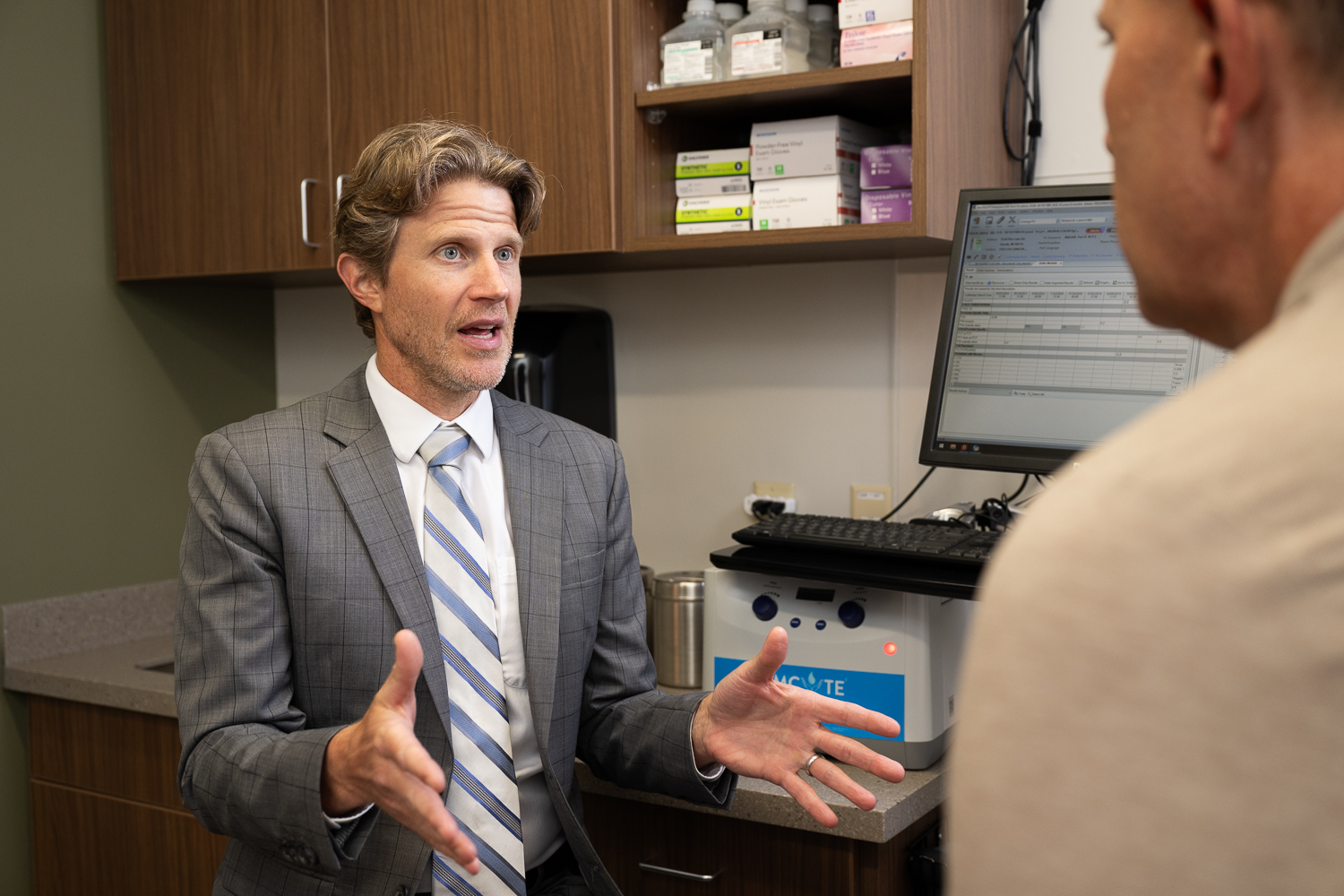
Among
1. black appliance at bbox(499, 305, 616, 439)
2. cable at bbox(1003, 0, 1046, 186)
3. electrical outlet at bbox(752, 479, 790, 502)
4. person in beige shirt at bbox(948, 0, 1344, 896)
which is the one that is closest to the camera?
person in beige shirt at bbox(948, 0, 1344, 896)

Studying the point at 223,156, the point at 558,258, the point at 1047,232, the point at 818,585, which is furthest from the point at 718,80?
the point at 223,156

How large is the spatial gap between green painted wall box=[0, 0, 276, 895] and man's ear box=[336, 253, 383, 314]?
3.79 ft

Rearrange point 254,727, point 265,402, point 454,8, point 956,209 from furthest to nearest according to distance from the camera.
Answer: point 265,402 < point 454,8 < point 956,209 < point 254,727

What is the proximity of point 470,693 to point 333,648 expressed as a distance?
17 cm

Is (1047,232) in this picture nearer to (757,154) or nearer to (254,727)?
(757,154)

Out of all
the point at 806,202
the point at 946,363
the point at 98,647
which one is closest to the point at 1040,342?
the point at 946,363

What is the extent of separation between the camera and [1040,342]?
162 cm

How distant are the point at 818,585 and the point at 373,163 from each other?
85 cm

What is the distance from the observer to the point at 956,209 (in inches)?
66.9

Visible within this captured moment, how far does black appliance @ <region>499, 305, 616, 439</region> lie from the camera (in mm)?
2254

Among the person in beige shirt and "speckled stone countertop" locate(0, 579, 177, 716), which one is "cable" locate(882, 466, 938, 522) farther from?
the person in beige shirt

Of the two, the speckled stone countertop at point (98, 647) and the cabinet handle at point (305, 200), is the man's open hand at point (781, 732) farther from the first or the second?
the cabinet handle at point (305, 200)

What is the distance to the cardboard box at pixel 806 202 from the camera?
5.71 ft

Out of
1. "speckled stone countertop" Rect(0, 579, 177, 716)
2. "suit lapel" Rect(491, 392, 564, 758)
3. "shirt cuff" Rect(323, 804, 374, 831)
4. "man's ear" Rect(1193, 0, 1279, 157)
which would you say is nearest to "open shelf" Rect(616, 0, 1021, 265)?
"suit lapel" Rect(491, 392, 564, 758)
